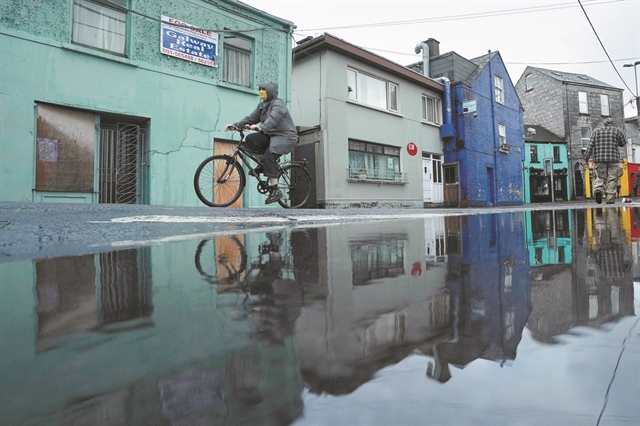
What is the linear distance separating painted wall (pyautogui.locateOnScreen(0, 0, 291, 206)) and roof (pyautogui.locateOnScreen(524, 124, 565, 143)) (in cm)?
2287

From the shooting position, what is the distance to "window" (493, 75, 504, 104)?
19.8 metres

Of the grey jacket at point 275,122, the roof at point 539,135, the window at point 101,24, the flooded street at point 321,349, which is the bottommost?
the flooded street at point 321,349

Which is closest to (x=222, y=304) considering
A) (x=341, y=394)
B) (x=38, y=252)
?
(x=341, y=394)

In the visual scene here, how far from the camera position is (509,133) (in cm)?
2102

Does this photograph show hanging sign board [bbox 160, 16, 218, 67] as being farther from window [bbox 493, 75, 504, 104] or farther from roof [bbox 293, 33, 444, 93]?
window [bbox 493, 75, 504, 104]

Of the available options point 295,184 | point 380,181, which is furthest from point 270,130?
point 380,181

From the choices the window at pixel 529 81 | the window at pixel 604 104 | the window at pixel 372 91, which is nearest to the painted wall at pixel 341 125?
the window at pixel 372 91

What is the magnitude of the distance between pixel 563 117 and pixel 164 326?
33.8 meters

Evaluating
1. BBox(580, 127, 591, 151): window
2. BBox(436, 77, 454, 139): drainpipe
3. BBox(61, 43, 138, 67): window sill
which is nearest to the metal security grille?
BBox(61, 43, 138, 67): window sill

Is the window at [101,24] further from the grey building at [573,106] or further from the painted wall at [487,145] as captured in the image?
the grey building at [573,106]

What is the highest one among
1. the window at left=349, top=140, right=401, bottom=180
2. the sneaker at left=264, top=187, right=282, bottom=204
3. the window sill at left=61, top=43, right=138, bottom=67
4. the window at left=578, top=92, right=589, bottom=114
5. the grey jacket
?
the window at left=578, top=92, right=589, bottom=114

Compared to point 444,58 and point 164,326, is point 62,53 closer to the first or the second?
point 164,326

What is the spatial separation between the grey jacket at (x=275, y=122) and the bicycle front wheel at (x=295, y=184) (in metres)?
0.81

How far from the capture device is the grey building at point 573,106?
28.2 m
